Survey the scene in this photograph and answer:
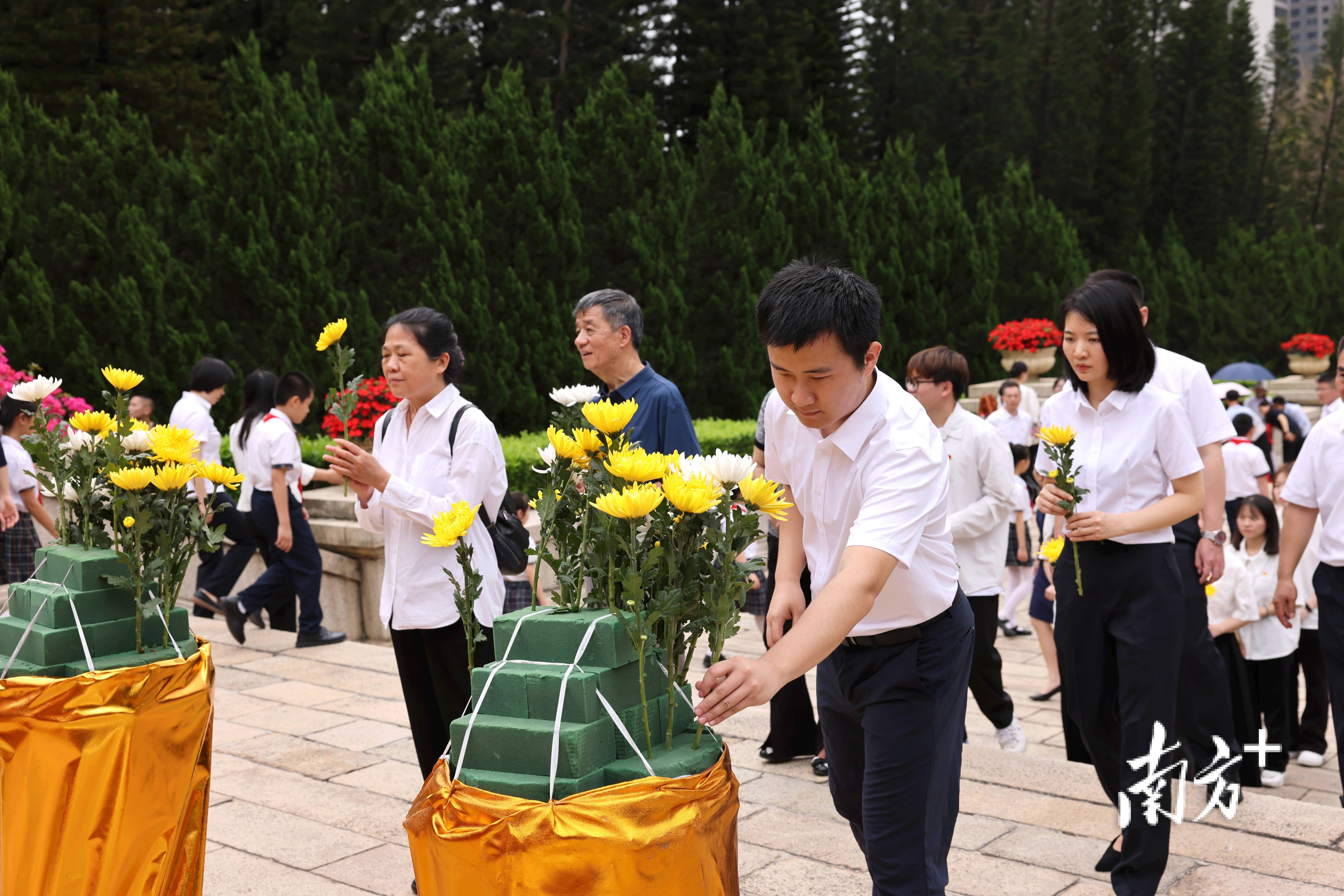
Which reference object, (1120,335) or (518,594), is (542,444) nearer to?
(518,594)

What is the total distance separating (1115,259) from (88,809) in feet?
104

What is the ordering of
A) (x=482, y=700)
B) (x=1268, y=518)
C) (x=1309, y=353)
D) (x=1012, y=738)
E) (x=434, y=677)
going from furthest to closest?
1. (x=1309, y=353)
2. (x=1268, y=518)
3. (x=1012, y=738)
4. (x=434, y=677)
5. (x=482, y=700)

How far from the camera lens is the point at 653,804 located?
1.89 meters

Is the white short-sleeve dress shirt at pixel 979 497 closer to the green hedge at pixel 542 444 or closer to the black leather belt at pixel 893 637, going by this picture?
the black leather belt at pixel 893 637

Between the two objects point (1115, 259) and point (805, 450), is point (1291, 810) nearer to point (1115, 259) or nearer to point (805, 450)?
point (805, 450)

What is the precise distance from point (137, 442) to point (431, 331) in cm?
81

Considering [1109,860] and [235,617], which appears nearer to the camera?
[1109,860]

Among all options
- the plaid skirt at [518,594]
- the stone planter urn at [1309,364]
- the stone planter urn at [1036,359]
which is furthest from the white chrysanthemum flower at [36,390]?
the stone planter urn at [1309,364]

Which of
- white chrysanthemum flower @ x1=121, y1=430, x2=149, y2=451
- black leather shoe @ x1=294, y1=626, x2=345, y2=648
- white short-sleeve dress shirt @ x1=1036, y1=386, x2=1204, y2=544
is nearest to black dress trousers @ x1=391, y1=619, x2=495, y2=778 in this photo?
white chrysanthemum flower @ x1=121, y1=430, x2=149, y2=451

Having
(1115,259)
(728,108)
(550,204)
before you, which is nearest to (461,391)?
(550,204)

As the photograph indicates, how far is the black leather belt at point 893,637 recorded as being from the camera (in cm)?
234

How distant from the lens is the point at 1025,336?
760 inches

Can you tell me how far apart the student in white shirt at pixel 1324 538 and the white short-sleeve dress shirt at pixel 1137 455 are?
2.48ft

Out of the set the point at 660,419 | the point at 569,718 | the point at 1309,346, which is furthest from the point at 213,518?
the point at 1309,346
